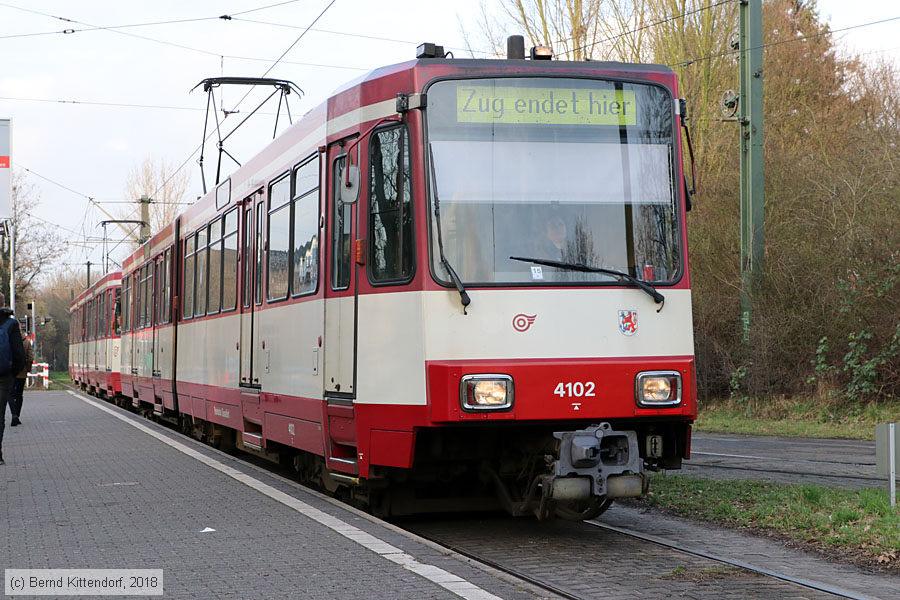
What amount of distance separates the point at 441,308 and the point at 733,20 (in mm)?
20560

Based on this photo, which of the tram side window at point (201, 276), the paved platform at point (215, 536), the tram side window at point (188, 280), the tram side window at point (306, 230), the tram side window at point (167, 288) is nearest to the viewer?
the paved platform at point (215, 536)

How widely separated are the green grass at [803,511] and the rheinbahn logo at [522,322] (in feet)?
8.34

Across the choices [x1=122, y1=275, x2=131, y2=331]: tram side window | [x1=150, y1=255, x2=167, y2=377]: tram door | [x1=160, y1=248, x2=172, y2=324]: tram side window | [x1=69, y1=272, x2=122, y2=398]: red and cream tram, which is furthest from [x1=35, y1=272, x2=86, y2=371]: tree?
[x1=160, y1=248, x2=172, y2=324]: tram side window

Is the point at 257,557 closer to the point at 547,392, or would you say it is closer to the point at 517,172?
the point at 547,392

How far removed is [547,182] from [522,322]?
0.99 metres

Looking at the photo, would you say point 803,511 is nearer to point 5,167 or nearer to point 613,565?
point 613,565

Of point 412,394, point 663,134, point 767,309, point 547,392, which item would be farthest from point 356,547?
point 767,309

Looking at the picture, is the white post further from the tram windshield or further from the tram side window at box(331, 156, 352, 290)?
the tram side window at box(331, 156, 352, 290)

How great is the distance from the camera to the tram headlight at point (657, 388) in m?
7.72

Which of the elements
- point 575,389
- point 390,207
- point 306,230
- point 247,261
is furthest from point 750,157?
point 575,389

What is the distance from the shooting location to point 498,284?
7629mm

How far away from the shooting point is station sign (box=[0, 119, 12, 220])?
22.8m

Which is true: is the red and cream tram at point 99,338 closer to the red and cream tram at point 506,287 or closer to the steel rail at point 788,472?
the steel rail at point 788,472

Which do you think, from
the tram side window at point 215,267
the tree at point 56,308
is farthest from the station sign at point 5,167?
the tree at point 56,308
